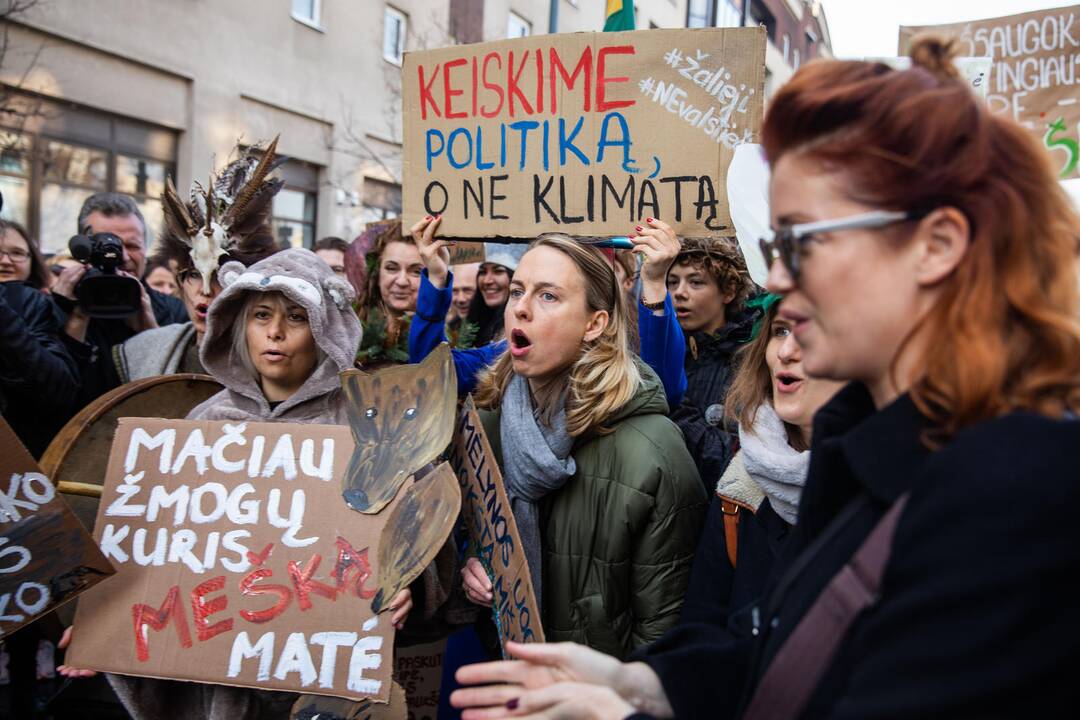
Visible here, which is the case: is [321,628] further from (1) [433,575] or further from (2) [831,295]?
(2) [831,295]

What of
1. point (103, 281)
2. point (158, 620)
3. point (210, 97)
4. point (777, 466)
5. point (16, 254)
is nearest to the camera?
point (777, 466)

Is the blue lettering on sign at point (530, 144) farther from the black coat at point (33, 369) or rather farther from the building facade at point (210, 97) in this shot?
the building facade at point (210, 97)

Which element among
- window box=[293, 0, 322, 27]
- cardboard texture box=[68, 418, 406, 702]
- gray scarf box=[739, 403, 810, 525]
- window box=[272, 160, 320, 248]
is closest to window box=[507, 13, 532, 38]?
window box=[293, 0, 322, 27]

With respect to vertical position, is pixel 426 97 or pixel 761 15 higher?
pixel 761 15

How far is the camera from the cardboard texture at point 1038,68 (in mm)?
4414

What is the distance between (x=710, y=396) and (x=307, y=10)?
1276 centimetres

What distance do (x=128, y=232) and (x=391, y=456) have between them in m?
2.82

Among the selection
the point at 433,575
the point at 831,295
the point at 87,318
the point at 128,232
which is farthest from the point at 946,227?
the point at 128,232

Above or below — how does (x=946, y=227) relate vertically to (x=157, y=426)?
above

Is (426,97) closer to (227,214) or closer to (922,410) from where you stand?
(227,214)

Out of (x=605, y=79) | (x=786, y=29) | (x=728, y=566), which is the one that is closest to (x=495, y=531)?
(x=728, y=566)

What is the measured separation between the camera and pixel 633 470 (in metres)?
2.30

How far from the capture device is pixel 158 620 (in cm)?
217

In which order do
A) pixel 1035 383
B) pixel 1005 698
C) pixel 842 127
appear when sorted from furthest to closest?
1. pixel 842 127
2. pixel 1035 383
3. pixel 1005 698
